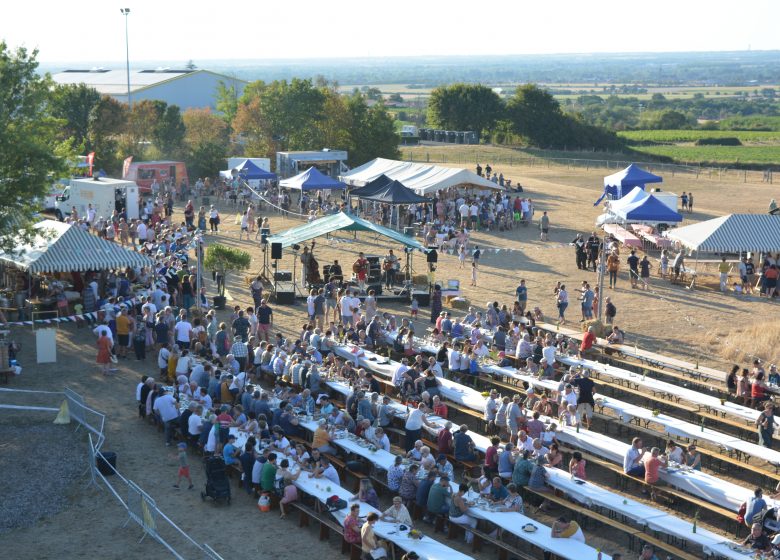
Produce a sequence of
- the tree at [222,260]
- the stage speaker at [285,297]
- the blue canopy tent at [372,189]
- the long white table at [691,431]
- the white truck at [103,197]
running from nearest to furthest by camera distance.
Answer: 1. the long white table at [691,431]
2. the stage speaker at [285,297]
3. the tree at [222,260]
4. the blue canopy tent at [372,189]
5. the white truck at [103,197]

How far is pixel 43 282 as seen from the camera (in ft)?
73.9

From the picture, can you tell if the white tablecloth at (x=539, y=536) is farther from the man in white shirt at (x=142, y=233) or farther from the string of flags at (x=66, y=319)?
the man in white shirt at (x=142, y=233)

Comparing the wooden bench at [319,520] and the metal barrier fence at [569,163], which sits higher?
the metal barrier fence at [569,163]

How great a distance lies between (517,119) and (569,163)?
12288 millimetres

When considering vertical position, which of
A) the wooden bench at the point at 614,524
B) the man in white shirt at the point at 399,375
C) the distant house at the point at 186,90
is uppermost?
the distant house at the point at 186,90

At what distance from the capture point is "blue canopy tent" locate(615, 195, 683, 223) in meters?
29.7

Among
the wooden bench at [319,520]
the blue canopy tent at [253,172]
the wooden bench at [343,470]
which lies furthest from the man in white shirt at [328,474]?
the blue canopy tent at [253,172]

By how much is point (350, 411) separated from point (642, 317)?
10580 mm

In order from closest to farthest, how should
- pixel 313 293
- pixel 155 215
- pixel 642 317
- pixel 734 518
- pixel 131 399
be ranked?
pixel 734 518 < pixel 131 399 < pixel 313 293 < pixel 642 317 < pixel 155 215

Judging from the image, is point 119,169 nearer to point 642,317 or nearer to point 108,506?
point 642,317

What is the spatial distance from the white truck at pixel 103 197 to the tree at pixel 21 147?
1349 centimetres

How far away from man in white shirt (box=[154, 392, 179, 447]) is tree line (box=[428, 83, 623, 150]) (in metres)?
58.2

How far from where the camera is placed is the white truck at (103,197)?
34.6 m

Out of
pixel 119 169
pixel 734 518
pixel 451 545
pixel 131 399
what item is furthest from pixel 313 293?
pixel 119 169
